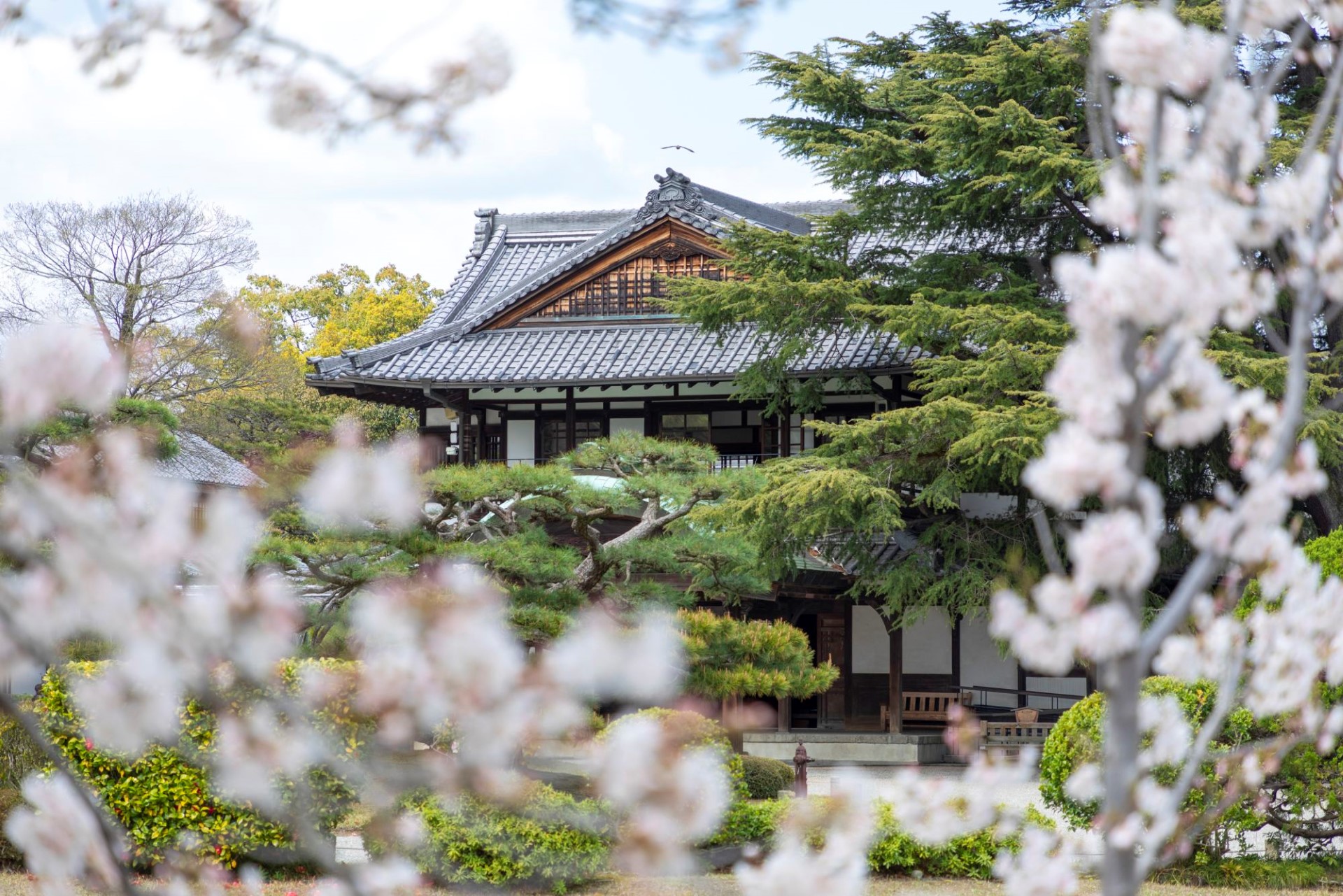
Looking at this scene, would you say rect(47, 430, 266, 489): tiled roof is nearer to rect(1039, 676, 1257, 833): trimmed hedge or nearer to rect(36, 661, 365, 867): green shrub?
rect(36, 661, 365, 867): green shrub

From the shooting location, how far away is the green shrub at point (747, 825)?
27.9 ft

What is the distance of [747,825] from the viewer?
340 inches

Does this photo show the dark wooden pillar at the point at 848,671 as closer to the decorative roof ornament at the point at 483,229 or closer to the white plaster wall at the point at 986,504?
the white plaster wall at the point at 986,504

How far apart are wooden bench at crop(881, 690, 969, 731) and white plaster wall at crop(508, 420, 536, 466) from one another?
5589 millimetres

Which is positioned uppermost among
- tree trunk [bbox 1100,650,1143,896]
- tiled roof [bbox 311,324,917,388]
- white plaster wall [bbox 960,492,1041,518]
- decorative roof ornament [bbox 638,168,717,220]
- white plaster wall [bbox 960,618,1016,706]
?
decorative roof ornament [bbox 638,168,717,220]

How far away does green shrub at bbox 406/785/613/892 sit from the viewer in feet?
25.7

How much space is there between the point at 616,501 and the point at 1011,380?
5108mm

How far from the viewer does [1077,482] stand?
5.08ft

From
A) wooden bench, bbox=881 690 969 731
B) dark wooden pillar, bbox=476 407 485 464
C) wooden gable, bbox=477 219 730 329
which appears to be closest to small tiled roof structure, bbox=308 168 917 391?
wooden gable, bbox=477 219 730 329

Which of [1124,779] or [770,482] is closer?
[1124,779]

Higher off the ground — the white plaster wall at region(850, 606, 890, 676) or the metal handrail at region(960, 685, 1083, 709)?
the white plaster wall at region(850, 606, 890, 676)

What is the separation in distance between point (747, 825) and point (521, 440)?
9.04 m

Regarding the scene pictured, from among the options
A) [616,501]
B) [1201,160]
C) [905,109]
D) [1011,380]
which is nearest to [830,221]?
[905,109]

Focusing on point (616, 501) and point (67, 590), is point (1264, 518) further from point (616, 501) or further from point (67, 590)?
point (616, 501)
